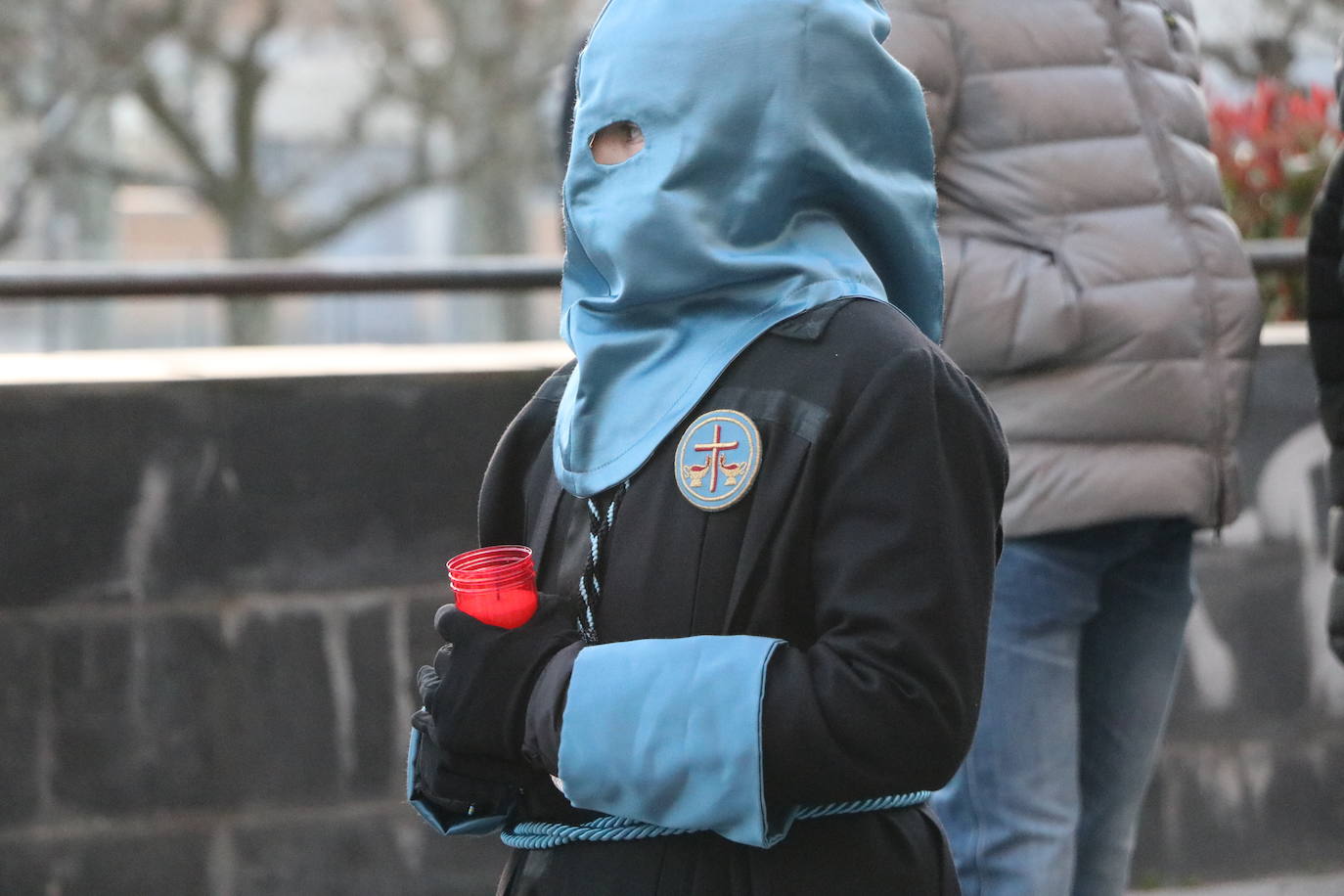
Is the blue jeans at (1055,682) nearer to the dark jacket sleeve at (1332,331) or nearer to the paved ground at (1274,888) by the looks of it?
the dark jacket sleeve at (1332,331)

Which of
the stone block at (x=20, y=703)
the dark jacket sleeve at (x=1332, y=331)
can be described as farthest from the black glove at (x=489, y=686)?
the stone block at (x=20, y=703)

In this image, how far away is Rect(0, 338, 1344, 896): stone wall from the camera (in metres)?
3.63

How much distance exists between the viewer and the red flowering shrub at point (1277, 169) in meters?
5.23

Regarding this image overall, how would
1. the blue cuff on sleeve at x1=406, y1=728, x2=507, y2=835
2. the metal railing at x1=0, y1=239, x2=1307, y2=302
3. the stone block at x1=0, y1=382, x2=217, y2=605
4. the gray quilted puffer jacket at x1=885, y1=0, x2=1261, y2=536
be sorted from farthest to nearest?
the metal railing at x1=0, y1=239, x2=1307, y2=302 → the stone block at x1=0, y1=382, x2=217, y2=605 → the gray quilted puffer jacket at x1=885, y1=0, x2=1261, y2=536 → the blue cuff on sleeve at x1=406, y1=728, x2=507, y2=835

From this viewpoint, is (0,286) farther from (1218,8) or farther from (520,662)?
(1218,8)

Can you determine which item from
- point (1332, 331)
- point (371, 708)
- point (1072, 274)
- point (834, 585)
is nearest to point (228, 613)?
point (371, 708)

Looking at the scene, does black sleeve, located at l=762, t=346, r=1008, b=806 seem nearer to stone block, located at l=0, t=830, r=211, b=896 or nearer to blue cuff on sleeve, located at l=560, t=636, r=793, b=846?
blue cuff on sleeve, located at l=560, t=636, r=793, b=846

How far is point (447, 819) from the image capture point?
181cm

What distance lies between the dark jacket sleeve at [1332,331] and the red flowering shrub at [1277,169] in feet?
7.38

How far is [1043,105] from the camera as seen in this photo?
278 centimetres

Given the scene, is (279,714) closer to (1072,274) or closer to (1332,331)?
(1072,274)

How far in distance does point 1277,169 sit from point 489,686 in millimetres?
4525

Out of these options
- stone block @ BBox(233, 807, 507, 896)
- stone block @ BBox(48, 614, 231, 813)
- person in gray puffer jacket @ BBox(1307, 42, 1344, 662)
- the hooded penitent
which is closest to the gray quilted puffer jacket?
person in gray puffer jacket @ BBox(1307, 42, 1344, 662)

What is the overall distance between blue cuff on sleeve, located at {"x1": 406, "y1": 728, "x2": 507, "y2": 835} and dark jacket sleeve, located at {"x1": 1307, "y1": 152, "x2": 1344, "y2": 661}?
167cm
